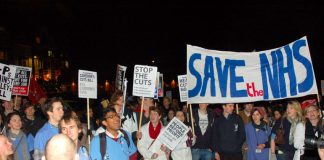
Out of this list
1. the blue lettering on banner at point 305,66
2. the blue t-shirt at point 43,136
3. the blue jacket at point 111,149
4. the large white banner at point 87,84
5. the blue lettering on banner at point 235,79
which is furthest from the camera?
the blue lettering on banner at point 235,79

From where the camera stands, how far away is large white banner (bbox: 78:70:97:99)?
30.0ft

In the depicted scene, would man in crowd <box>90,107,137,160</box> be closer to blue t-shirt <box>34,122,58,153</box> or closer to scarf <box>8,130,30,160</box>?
blue t-shirt <box>34,122,58,153</box>

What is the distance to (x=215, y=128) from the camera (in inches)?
400

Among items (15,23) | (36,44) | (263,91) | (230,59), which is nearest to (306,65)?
(263,91)

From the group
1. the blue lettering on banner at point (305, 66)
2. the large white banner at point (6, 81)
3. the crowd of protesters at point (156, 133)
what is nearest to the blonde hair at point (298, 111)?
the crowd of protesters at point (156, 133)

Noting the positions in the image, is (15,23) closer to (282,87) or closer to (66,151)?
(282,87)

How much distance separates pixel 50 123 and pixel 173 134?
3420mm

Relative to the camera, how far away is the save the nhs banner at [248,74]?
9.77 m

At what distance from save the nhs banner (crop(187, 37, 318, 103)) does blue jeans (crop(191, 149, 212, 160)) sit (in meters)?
1.13

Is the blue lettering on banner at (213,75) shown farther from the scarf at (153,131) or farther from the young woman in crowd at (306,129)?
the young woman in crowd at (306,129)

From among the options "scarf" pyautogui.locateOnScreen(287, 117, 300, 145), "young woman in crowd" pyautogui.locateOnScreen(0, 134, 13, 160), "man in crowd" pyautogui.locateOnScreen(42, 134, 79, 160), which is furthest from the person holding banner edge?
"man in crowd" pyautogui.locateOnScreen(42, 134, 79, 160)

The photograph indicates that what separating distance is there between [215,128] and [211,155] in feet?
2.43

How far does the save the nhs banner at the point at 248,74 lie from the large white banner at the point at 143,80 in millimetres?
898

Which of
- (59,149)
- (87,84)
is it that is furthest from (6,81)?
(59,149)
